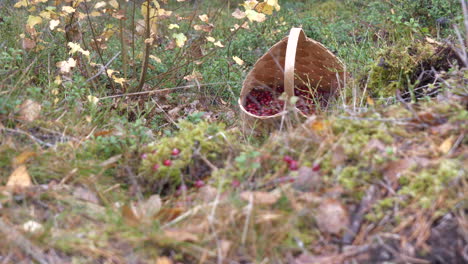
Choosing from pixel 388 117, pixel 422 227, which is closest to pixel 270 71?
pixel 388 117

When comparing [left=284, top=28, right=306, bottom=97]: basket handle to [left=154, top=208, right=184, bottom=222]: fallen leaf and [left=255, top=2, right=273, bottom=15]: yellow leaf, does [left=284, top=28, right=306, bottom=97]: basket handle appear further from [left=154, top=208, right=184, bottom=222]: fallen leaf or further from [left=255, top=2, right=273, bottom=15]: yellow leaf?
[left=154, top=208, right=184, bottom=222]: fallen leaf

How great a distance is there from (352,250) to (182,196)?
67cm

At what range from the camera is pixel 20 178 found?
66.4 inches

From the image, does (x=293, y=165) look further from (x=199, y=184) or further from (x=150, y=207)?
(x=150, y=207)

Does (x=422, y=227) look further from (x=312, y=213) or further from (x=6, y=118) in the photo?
(x=6, y=118)

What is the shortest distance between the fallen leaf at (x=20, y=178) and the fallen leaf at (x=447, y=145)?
150 centimetres

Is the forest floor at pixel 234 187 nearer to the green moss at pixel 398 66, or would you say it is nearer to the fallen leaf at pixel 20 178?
the fallen leaf at pixel 20 178

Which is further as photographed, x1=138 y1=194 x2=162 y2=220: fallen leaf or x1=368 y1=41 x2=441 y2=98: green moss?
x1=368 y1=41 x2=441 y2=98: green moss

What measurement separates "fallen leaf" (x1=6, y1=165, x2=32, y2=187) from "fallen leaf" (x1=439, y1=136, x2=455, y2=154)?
1.50 meters

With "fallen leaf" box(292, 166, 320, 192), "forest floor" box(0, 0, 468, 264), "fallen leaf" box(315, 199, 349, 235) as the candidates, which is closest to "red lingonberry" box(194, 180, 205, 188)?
"forest floor" box(0, 0, 468, 264)

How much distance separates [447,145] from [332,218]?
0.52 meters

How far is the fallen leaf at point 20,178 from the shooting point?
65.7 inches

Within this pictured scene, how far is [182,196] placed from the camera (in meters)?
Answer: 1.72

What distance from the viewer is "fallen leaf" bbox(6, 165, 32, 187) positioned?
1.67 m
